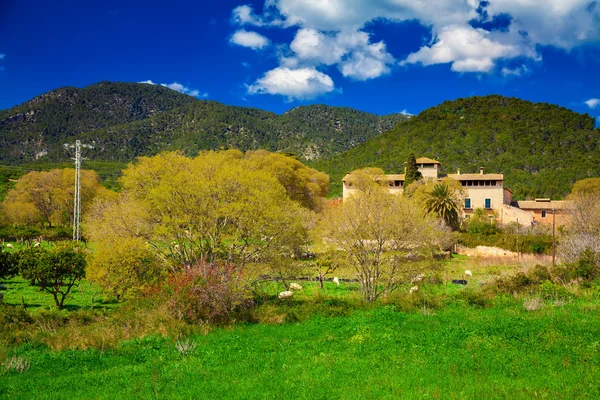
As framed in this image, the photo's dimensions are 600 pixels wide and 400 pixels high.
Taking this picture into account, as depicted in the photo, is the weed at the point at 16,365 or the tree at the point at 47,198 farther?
the tree at the point at 47,198

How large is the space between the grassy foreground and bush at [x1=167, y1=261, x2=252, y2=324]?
0.96 m

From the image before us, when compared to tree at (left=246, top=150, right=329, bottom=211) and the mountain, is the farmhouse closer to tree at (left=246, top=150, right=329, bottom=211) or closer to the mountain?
tree at (left=246, top=150, right=329, bottom=211)

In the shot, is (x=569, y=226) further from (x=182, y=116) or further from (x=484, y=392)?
(x=182, y=116)

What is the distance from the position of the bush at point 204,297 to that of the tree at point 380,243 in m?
6.90

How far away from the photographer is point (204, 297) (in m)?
14.5

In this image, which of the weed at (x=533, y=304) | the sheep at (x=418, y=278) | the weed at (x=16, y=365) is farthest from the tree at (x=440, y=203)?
the weed at (x=16, y=365)

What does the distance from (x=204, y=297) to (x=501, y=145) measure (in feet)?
303

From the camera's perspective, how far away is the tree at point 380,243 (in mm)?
20562

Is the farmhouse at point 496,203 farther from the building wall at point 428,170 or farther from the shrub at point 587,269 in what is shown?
the shrub at point 587,269

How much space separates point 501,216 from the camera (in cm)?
5834

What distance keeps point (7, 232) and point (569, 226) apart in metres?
60.1

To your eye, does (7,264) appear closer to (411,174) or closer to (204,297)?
(204,297)

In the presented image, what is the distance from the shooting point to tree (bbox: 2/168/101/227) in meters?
60.0

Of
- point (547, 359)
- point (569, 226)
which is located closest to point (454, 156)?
point (569, 226)
